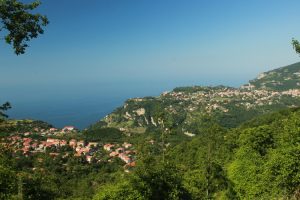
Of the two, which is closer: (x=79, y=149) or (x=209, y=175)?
(x=209, y=175)

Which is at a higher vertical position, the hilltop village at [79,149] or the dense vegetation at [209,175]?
the dense vegetation at [209,175]

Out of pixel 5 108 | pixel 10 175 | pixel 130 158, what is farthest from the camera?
pixel 130 158

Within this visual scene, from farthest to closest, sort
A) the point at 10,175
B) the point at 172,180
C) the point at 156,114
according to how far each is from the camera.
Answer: the point at 156,114 < the point at 172,180 < the point at 10,175

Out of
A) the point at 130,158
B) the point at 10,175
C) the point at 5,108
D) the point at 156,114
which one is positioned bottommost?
the point at 130,158

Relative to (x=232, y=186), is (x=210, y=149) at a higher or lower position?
higher

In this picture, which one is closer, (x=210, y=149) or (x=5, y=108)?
(x=5, y=108)

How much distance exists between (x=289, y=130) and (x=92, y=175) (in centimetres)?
6219

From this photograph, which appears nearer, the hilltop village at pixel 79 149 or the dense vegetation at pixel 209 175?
the dense vegetation at pixel 209 175

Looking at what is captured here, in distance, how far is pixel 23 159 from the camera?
89.6m

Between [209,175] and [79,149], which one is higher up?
[209,175]

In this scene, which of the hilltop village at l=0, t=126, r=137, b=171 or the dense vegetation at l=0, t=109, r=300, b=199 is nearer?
the dense vegetation at l=0, t=109, r=300, b=199

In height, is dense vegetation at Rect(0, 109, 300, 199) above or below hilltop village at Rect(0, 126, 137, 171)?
above

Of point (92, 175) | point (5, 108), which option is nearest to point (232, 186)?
point (5, 108)

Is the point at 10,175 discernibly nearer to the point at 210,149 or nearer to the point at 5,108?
the point at 5,108
